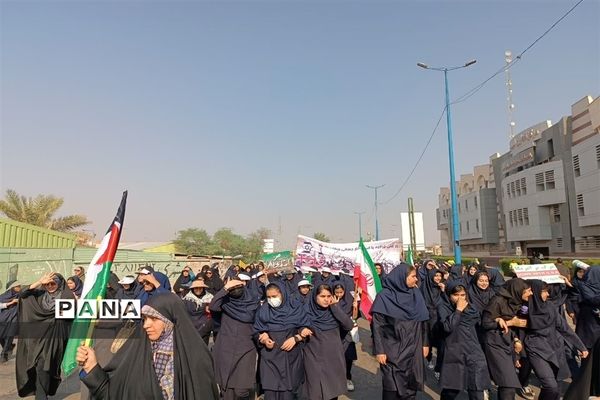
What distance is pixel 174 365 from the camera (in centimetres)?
271

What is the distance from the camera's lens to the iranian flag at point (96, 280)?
2.53 m

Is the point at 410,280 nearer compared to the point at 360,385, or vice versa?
the point at 410,280

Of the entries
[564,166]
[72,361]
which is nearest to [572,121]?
[564,166]

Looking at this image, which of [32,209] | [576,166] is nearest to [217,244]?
[32,209]

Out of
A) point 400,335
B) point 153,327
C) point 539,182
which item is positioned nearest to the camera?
point 153,327

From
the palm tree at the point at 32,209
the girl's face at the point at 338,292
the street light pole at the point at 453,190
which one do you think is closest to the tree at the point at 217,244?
the palm tree at the point at 32,209

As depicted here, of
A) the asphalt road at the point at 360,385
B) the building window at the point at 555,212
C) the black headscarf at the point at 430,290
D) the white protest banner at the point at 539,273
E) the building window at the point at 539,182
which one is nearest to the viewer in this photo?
the white protest banner at the point at 539,273

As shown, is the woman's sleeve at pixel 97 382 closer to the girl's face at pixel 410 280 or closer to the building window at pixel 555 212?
the girl's face at pixel 410 280

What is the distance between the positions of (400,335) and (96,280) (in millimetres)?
3074

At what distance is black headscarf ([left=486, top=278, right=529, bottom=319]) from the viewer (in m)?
4.71

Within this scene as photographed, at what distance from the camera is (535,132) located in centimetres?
3797

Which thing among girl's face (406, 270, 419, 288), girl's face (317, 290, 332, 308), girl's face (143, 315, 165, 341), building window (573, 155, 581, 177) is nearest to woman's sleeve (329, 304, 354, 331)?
girl's face (317, 290, 332, 308)

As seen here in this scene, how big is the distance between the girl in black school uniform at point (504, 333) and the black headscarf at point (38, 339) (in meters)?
4.59

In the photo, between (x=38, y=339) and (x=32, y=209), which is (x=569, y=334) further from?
(x=32, y=209)
